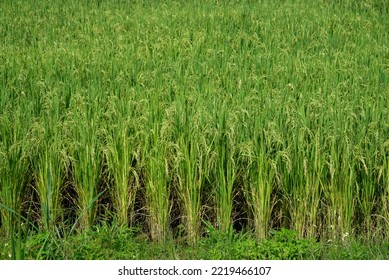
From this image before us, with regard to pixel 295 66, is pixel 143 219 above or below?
below

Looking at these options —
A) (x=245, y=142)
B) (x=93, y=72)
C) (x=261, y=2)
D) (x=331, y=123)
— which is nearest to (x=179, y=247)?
(x=245, y=142)

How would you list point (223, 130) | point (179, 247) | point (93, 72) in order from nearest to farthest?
point (179, 247) < point (223, 130) < point (93, 72)

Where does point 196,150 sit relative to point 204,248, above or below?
above

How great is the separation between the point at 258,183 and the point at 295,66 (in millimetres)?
2628

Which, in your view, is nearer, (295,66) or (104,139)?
(104,139)

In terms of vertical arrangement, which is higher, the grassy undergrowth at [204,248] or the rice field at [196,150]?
the rice field at [196,150]

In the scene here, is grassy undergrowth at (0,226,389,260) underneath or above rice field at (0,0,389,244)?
underneath

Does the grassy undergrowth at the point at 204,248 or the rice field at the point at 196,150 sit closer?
the grassy undergrowth at the point at 204,248

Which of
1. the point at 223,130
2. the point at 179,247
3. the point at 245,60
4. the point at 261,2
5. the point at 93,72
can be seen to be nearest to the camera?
the point at 179,247

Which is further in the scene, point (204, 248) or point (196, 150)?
point (196, 150)

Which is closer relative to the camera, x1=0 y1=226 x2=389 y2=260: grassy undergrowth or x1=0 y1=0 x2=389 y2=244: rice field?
x1=0 y1=226 x2=389 y2=260: grassy undergrowth

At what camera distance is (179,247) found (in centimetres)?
427

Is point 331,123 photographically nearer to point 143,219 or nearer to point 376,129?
point 376,129

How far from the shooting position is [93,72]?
6480mm
